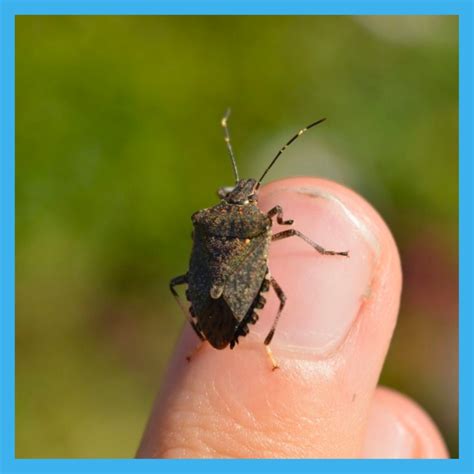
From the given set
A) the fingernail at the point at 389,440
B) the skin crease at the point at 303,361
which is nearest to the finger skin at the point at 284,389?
the skin crease at the point at 303,361

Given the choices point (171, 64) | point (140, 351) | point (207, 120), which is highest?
point (171, 64)

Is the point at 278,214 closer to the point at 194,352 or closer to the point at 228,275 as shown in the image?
→ the point at 228,275

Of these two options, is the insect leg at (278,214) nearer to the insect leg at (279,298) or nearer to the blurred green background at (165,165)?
the insect leg at (279,298)

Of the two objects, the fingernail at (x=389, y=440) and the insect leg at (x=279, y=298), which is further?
the fingernail at (x=389, y=440)

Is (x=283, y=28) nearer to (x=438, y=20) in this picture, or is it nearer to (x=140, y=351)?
(x=438, y=20)

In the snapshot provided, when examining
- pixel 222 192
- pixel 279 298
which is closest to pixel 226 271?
pixel 279 298

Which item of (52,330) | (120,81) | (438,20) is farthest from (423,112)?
(52,330)
